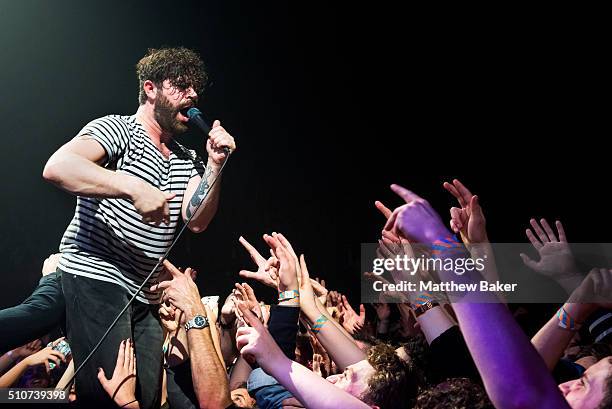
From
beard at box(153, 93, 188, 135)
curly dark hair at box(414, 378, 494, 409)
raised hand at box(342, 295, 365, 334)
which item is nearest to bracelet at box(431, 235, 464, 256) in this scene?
curly dark hair at box(414, 378, 494, 409)

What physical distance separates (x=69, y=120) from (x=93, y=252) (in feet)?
5.78

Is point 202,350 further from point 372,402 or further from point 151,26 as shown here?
point 151,26

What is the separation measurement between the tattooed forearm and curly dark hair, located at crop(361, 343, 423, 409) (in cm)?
77

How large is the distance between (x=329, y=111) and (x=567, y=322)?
2.83m

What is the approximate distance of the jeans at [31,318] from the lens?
5.39 feet

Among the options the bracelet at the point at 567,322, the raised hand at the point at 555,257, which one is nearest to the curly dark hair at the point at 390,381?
the bracelet at the point at 567,322

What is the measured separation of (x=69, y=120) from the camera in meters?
3.21

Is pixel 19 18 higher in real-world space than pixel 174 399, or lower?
higher

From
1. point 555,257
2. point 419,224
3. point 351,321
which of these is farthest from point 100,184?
point 351,321

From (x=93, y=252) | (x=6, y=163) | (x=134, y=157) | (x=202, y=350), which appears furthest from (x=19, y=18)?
(x=202, y=350)

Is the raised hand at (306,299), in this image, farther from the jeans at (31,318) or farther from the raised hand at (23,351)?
the raised hand at (23,351)

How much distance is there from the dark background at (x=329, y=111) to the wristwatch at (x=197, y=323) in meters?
1.67

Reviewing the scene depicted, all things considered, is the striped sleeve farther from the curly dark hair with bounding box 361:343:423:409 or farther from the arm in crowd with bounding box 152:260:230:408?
the curly dark hair with bounding box 361:343:423:409

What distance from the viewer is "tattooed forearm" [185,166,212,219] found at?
6.24 ft
